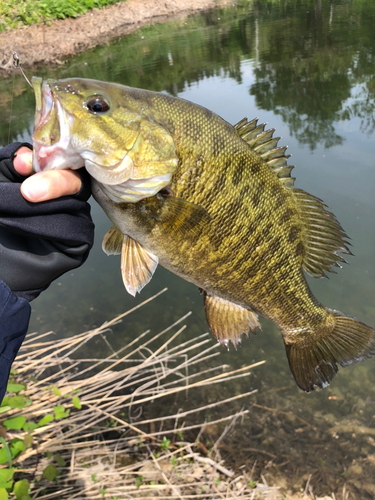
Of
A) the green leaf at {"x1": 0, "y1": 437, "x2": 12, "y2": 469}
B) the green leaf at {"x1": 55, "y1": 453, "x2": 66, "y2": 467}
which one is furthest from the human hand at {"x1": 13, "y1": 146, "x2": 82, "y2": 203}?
the green leaf at {"x1": 55, "y1": 453, "x2": 66, "y2": 467}

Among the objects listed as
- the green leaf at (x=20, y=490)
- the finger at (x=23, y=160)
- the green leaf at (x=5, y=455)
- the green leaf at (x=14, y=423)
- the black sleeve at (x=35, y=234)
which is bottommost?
the green leaf at (x=20, y=490)

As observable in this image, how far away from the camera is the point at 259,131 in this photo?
1.85 meters

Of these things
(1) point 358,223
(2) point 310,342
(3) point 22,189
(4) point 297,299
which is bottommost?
(1) point 358,223

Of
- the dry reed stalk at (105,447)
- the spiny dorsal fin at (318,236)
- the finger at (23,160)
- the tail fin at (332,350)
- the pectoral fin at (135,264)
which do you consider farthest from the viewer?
the dry reed stalk at (105,447)

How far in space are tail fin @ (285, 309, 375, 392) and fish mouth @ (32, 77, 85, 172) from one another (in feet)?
5.40

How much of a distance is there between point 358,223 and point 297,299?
178 inches

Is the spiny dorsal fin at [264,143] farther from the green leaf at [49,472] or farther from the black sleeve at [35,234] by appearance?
the green leaf at [49,472]

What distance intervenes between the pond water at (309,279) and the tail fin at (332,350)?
1848 millimetres

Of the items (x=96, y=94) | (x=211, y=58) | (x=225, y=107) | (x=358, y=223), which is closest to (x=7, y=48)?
(x=211, y=58)

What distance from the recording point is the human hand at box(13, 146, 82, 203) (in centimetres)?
137

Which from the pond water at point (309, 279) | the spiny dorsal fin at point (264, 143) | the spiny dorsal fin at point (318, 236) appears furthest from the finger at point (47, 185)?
the spiny dorsal fin at point (318, 236)

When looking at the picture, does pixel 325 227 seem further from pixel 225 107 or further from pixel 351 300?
pixel 225 107

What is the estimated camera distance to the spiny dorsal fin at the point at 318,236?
6.73 ft

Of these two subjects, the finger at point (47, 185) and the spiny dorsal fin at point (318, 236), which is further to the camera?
the spiny dorsal fin at point (318, 236)
